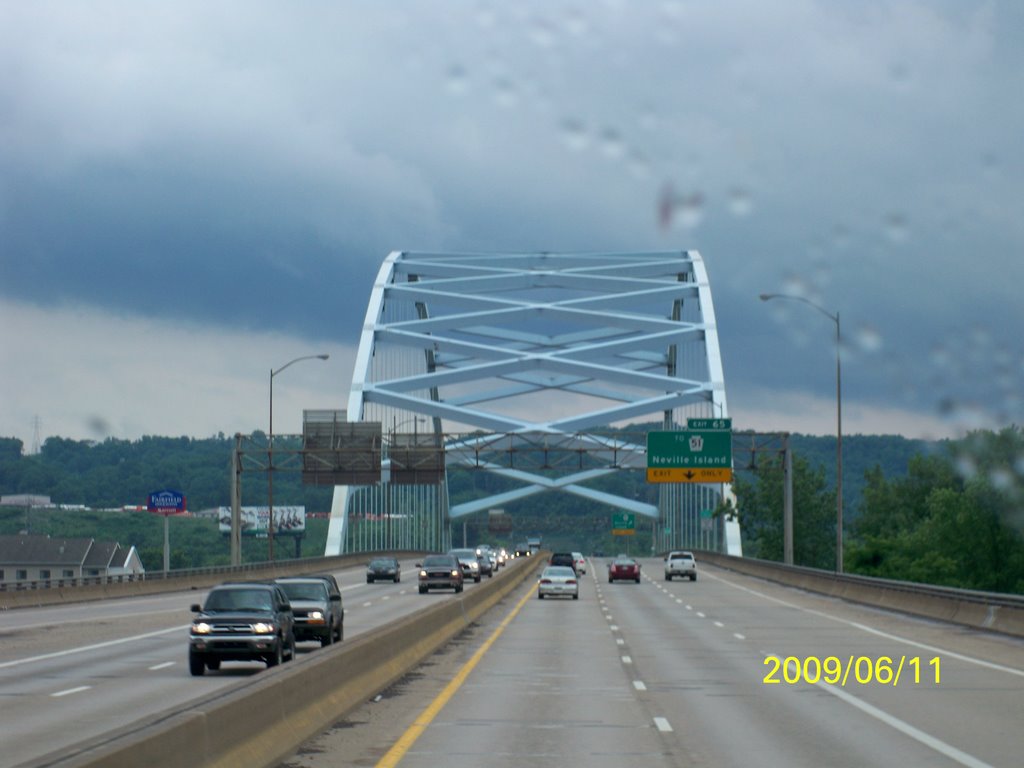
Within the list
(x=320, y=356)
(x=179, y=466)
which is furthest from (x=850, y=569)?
(x=320, y=356)

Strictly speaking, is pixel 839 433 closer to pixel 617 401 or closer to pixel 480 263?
pixel 617 401

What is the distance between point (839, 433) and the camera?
62.1m

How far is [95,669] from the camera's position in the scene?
1060 inches

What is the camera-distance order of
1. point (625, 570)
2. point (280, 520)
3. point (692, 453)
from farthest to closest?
point (280, 520), point (692, 453), point (625, 570)

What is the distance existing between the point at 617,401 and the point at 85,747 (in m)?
120

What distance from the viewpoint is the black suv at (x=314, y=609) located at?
30312mm

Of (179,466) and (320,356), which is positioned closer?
(320,356)

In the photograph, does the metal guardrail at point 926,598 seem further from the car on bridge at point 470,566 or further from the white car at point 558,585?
the car on bridge at point 470,566

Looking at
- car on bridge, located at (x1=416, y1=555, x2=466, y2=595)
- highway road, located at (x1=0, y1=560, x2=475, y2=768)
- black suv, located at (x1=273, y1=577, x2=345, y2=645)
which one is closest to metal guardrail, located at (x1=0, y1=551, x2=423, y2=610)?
highway road, located at (x1=0, y1=560, x2=475, y2=768)

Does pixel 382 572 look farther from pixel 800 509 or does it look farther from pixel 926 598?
pixel 800 509

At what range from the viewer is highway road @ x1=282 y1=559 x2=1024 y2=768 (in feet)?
49.2
